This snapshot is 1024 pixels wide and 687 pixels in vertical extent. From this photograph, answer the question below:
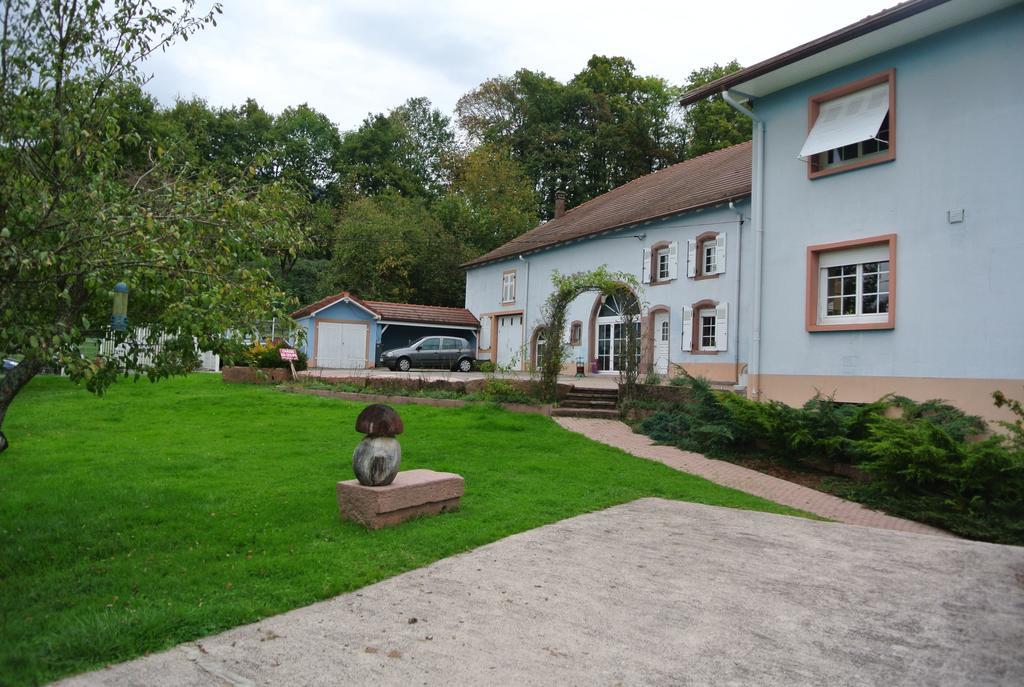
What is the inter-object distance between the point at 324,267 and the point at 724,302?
85.2 feet

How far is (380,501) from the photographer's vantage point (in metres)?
6.12

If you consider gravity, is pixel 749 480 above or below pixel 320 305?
below

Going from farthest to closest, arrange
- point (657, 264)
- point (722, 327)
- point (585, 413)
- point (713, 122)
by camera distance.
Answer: point (713, 122), point (657, 264), point (722, 327), point (585, 413)

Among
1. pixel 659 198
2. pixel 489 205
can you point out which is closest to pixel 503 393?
pixel 659 198

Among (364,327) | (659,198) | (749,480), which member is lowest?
(749,480)

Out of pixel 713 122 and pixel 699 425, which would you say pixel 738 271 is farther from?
pixel 713 122

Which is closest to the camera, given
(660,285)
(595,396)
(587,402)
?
(587,402)

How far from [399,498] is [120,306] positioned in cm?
283

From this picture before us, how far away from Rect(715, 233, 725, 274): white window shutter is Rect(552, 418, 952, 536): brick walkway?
7.33m

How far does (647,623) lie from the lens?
4371 millimetres

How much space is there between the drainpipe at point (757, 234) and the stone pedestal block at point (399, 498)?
9251 millimetres

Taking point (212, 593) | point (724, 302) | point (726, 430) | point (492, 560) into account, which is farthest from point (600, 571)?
point (724, 302)

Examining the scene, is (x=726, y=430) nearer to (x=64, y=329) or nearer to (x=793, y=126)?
(x=793, y=126)

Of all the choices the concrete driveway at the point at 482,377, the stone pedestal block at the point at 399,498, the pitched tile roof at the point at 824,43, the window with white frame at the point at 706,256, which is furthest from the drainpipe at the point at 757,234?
the stone pedestal block at the point at 399,498
